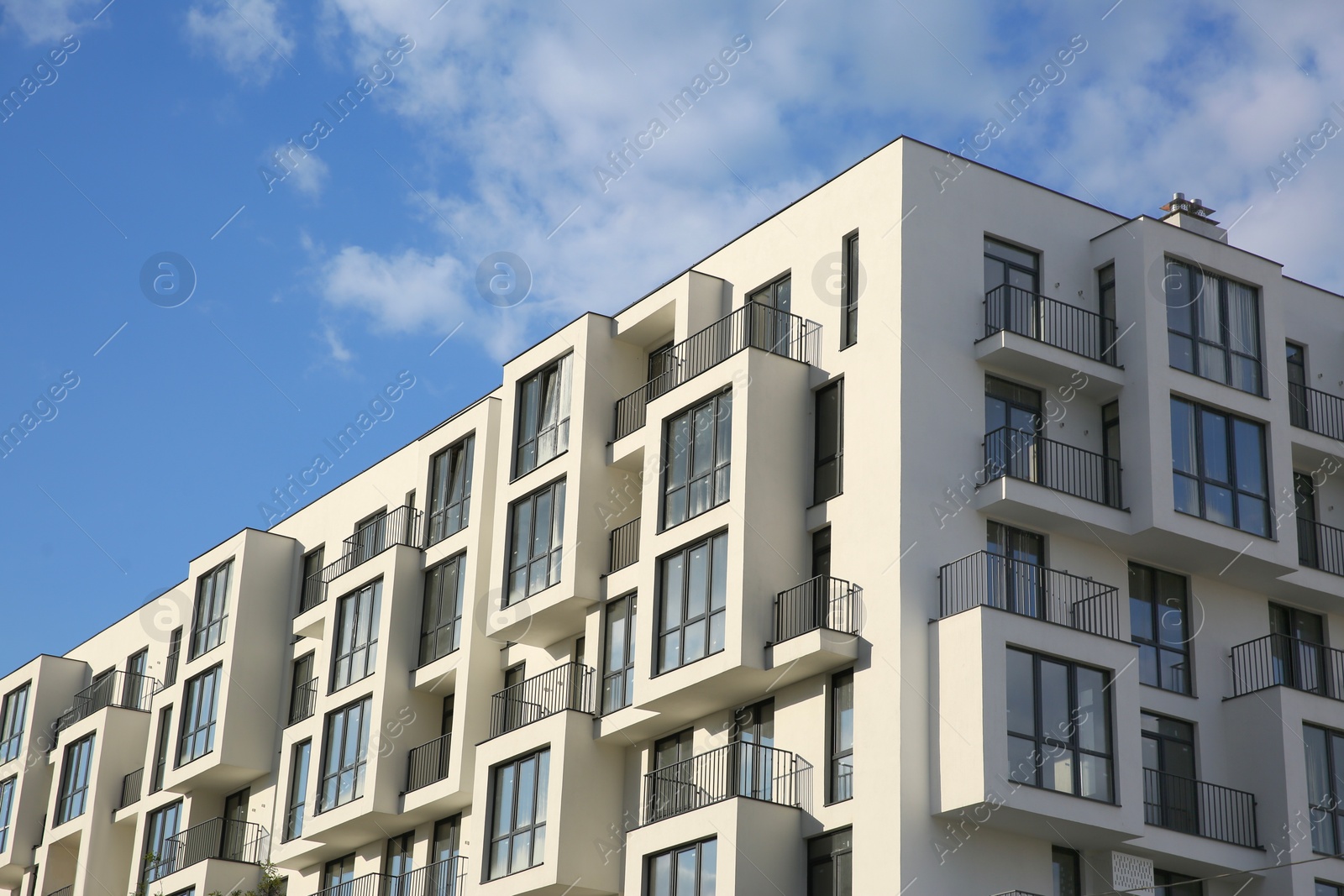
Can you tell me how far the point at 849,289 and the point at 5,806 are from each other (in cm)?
4125

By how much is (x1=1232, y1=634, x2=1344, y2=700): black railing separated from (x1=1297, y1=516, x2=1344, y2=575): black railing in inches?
65.0

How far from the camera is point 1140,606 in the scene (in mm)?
34531

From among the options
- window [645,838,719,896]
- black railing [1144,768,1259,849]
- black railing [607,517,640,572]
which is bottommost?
window [645,838,719,896]

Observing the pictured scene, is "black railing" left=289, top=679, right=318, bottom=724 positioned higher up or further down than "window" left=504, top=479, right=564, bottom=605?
further down

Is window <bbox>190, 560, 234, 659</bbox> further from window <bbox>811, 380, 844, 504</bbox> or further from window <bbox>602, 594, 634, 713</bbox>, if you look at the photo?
window <bbox>811, 380, 844, 504</bbox>

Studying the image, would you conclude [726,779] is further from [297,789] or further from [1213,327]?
[297,789]

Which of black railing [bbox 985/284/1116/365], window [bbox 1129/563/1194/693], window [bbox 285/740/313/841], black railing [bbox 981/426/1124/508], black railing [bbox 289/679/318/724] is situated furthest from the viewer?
black railing [bbox 289/679/318/724]

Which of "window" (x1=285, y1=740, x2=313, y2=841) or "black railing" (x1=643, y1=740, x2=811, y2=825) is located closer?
"black railing" (x1=643, y1=740, x2=811, y2=825)

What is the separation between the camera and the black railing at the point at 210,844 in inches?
1940

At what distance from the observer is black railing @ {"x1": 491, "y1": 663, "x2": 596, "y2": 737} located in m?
37.7

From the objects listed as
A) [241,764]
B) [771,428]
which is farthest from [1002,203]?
[241,764]

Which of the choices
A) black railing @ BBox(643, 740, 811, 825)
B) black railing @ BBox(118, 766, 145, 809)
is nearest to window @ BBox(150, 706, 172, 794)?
black railing @ BBox(118, 766, 145, 809)

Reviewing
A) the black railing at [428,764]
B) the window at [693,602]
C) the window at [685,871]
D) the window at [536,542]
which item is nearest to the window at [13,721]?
the black railing at [428,764]

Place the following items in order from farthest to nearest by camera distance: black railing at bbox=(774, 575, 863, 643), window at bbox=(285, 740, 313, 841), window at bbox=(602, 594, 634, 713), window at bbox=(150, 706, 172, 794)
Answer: window at bbox=(150, 706, 172, 794) → window at bbox=(285, 740, 313, 841) → window at bbox=(602, 594, 634, 713) → black railing at bbox=(774, 575, 863, 643)
